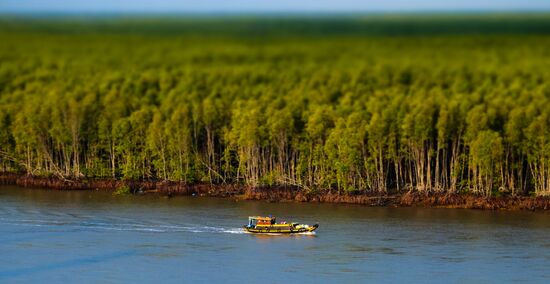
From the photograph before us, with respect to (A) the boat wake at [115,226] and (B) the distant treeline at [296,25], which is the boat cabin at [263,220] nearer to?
(A) the boat wake at [115,226]

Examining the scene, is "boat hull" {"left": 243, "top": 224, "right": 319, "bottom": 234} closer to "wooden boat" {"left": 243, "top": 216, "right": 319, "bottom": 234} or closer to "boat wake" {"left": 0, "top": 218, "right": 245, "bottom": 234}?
"wooden boat" {"left": 243, "top": 216, "right": 319, "bottom": 234}

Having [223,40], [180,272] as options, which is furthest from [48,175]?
[223,40]

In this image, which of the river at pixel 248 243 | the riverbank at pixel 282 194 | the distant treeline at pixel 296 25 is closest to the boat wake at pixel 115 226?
the river at pixel 248 243

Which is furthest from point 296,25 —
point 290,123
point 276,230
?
point 276,230

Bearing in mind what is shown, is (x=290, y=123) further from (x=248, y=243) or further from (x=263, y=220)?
(x=248, y=243)

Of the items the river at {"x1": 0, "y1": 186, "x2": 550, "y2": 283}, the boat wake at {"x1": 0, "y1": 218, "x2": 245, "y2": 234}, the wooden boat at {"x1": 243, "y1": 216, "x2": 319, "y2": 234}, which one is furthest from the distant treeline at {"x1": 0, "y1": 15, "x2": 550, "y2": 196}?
the boat wake at {"x1": 0, "y1": 218, "x2": 245, "y2": 234}

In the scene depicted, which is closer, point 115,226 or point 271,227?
point 271,227

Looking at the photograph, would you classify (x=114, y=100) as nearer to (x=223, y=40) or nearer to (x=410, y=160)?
(x=410, y=160)
